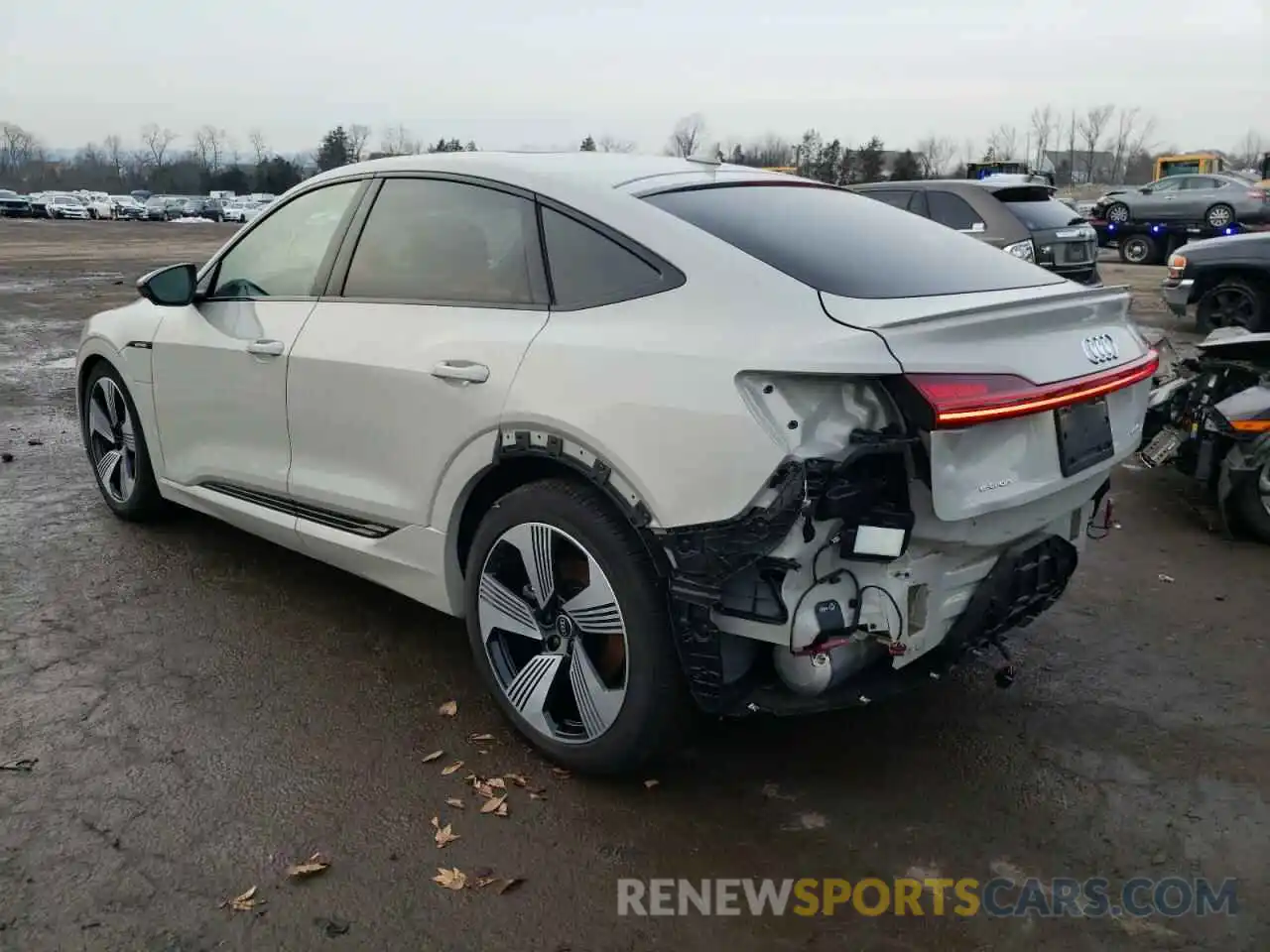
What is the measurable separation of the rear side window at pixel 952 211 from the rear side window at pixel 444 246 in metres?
7.96

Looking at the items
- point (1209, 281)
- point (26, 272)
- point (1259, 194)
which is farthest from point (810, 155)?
point (1209, 281)

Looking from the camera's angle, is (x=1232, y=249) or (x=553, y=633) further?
(x=1232, y=249)

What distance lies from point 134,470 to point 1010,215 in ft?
27.9

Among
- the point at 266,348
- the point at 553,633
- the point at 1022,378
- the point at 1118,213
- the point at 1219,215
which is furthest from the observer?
the point at 1118,213

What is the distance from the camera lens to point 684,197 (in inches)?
→ 129

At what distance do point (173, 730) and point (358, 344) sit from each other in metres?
1.37

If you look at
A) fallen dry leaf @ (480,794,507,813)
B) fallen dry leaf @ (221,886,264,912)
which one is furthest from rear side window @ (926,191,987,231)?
fallen dry leaf @ (221,886,264,912)

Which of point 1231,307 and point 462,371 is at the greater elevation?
point 462,371

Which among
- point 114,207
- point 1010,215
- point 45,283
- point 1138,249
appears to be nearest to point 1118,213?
point 1138,249

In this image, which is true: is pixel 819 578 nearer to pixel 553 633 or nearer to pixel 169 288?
pixel 553 633

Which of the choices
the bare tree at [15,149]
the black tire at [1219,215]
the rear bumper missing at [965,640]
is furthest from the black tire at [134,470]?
the bare tree at [15,149]

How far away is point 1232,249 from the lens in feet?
36.0

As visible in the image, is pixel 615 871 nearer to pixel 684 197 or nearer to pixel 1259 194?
pixel 684 197

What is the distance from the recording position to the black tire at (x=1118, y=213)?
24781 mm
